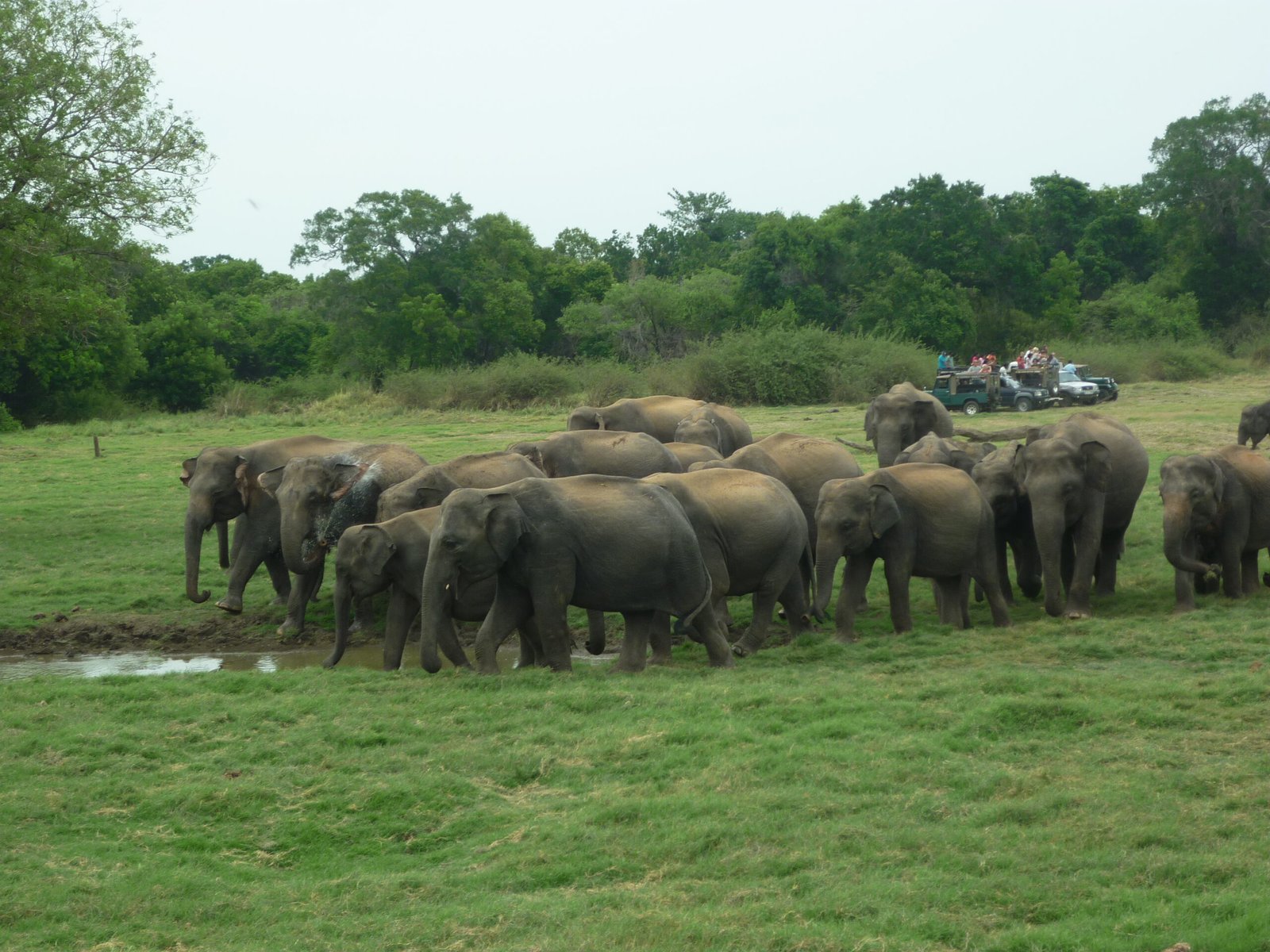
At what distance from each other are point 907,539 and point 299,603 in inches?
238

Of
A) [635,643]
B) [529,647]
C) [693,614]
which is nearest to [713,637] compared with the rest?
[693,614]

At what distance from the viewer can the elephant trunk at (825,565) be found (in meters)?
12.9

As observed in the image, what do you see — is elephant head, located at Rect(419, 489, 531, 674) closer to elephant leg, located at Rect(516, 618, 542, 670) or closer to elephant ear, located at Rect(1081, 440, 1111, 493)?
elephant leg, located at Rect(516, 618, 542, 670)

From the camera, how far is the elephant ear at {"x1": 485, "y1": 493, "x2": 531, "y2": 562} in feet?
36.6

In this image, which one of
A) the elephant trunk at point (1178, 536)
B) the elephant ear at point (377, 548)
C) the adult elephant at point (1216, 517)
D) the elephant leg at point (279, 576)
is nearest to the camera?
the elephant ear at point (377, 548)

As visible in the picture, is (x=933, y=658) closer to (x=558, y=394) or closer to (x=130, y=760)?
(x=130, y=760)

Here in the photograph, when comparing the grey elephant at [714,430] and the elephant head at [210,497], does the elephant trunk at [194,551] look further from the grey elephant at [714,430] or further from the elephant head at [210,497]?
the grey elephant at [714,430]

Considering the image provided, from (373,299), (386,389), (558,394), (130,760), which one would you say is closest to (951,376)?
(558,394)

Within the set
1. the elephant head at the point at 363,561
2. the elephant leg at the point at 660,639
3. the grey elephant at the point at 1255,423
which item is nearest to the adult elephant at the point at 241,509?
the elephant head at the point at 363,561

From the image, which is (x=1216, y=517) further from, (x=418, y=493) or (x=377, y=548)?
(x=377, y=548)

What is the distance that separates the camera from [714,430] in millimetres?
19641

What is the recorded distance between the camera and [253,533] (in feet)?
51.1

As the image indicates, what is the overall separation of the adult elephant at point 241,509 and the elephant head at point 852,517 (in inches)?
222

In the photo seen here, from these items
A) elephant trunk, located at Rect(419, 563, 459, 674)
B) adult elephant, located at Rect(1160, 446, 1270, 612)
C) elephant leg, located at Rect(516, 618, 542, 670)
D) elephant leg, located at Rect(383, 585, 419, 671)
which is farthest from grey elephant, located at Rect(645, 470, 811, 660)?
adult elephant, located at Rect(1160, 446, 1270, 612)
